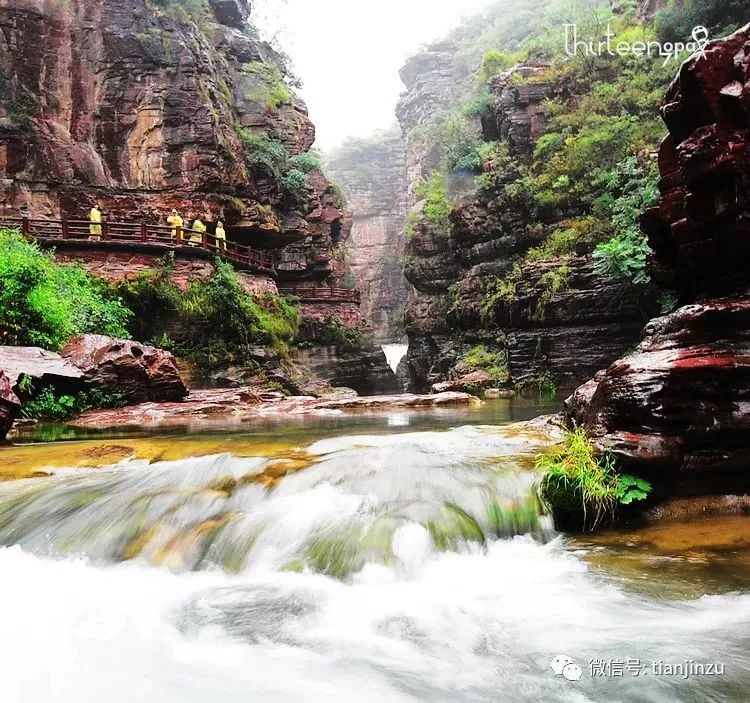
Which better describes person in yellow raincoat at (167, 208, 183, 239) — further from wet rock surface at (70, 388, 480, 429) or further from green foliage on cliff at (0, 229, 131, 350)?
wet rock surface at (70, 388, 480, 429)

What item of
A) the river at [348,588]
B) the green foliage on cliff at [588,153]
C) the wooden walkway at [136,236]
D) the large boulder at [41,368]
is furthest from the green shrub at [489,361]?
the river at [348,588]

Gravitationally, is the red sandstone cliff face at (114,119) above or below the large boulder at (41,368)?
above

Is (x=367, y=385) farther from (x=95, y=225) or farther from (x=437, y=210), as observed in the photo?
(x=95, y=225)

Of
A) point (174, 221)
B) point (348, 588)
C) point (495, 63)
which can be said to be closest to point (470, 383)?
point (174, 221)

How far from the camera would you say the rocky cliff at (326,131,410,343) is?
57.1 meters

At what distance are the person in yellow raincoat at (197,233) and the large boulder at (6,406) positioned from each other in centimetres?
1364

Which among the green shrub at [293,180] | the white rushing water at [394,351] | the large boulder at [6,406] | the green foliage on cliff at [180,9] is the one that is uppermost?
the green foliage on cliff at [180,9]

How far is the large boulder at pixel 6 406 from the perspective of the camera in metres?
8.05

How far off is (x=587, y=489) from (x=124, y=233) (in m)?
21.2

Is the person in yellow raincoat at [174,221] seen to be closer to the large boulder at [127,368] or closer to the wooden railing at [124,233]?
the wooden railing at [124,233]

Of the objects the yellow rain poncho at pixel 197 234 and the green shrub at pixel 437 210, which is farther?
the green shrub at pixel 437 210

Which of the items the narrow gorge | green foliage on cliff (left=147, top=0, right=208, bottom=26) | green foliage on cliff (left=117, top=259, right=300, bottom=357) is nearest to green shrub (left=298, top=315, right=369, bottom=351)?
the narrow gorge

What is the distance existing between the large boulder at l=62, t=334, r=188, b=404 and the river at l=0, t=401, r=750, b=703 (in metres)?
6.13

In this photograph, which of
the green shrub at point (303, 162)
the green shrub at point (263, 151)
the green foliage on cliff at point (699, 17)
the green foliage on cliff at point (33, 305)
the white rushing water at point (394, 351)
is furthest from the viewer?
the white rushing water at point (394, 351)
